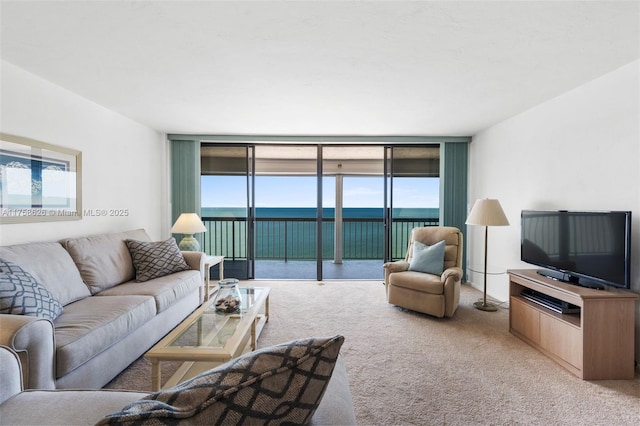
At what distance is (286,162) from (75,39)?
4.47 metres

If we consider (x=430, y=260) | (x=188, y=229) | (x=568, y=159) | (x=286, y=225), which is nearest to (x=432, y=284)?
(x=430, y=260)

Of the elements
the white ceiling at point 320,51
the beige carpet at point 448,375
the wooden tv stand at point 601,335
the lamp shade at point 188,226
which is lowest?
the beige carpet at point 448,375

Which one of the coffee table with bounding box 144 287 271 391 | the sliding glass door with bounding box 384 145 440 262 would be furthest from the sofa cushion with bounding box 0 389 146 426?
the sliding glass door with bounding box 384 145 440 262

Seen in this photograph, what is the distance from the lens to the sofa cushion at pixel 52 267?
209 centimetres

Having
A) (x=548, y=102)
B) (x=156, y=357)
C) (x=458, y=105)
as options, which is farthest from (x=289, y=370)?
(x=548, y=102)

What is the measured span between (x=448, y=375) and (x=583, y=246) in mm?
1495

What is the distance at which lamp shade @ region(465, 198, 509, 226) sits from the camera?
3320mm

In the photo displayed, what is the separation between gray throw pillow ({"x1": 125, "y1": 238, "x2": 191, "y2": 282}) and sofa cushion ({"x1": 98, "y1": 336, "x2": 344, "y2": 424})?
2.73 metres

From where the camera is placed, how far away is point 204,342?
181cm

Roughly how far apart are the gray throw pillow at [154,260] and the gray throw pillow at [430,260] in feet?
8.63

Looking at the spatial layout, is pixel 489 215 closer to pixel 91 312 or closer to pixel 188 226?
pixel 188 226

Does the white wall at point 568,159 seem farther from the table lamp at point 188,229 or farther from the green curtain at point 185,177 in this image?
the green curtain at point 185,177

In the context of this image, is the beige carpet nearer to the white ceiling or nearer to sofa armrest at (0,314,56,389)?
sofa armrest at (0,314,56,389)

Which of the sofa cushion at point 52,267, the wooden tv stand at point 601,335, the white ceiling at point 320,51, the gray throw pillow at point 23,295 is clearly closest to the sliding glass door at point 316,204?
the white ceiling at point 320,51
